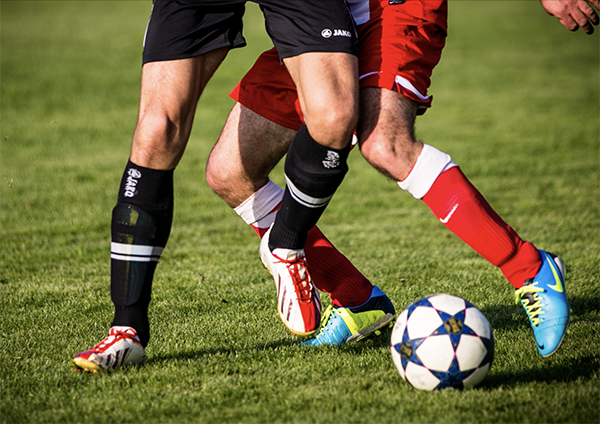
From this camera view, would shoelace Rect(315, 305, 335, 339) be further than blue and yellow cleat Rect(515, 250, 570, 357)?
Yes

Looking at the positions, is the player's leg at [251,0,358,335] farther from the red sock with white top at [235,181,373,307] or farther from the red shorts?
the red sock with white top at [235,181,373,307]

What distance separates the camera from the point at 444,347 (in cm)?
266

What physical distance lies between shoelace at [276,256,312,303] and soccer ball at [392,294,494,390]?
0.56 m

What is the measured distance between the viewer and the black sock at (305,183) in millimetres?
2916

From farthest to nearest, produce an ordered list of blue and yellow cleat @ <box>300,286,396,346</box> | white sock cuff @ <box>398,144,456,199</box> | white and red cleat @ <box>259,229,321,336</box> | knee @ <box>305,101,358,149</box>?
blue and yellow cleat @ <box>300,286,396,346</box>
white and red cleat @ <box>259,229,321,336</box>
white sock cuff @ <box>398,144,456,199</box>
knee @ <box>305,101,358,149</box>

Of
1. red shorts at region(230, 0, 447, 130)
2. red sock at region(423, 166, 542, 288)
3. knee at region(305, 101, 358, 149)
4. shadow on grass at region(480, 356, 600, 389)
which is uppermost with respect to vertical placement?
red shorts at region(230, 0, 447, 130)

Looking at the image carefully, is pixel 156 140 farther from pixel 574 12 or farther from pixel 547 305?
pixel 574 12

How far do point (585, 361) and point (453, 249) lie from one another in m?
2.65

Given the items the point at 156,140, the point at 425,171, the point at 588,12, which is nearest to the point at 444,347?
the point at 425,171

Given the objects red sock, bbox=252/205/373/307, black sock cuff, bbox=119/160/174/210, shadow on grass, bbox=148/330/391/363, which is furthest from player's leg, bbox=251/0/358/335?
black sock cuff, bbox=119/160/174/210

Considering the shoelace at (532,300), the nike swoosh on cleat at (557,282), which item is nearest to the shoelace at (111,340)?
the shoelace at (532,300)

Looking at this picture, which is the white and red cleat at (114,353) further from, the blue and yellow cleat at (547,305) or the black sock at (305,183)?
the blue and yellow cleat at (547,305)

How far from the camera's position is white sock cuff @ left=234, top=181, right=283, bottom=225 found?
3611 mm

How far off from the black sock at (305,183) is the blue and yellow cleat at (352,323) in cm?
53
